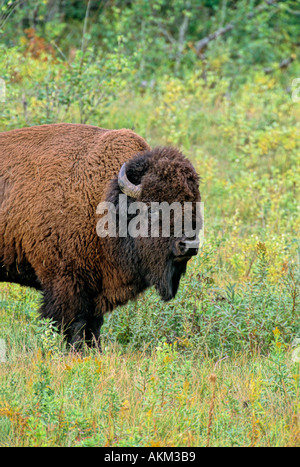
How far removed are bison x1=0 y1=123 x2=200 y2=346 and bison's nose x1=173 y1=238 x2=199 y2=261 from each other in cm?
2

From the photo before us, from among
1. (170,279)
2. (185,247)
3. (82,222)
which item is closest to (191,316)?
(170,279)

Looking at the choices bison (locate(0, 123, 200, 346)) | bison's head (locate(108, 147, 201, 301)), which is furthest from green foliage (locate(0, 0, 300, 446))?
bison's head (locate(108, 147, 201, 301))

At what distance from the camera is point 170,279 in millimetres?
5062

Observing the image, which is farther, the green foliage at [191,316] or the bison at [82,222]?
the bison at [82,222]

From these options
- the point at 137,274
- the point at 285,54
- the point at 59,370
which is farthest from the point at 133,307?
the point at 285,54

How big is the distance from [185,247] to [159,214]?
34 centimetres

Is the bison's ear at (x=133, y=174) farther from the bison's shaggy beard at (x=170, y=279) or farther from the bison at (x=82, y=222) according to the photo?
the bison's shaggy beard at (x=170, y=279)

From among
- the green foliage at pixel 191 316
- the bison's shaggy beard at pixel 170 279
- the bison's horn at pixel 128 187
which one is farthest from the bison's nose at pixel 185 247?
the green foliage at pixel 191 316

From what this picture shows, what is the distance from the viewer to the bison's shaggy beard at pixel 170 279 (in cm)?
499

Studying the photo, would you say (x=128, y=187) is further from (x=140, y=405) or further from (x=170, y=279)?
(x=140, y=405)

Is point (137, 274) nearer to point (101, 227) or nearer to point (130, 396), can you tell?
point (101, 227)

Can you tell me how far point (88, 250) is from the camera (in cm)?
504
